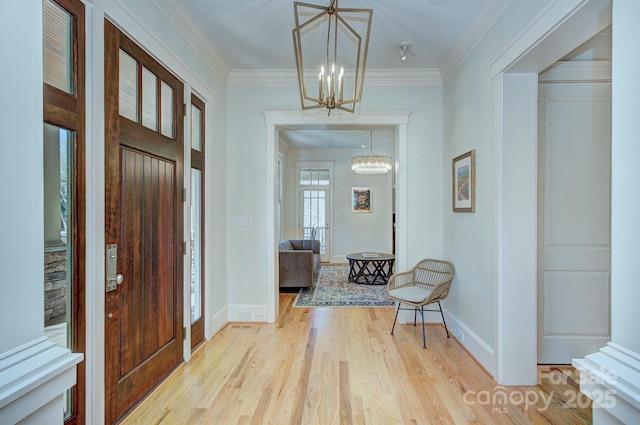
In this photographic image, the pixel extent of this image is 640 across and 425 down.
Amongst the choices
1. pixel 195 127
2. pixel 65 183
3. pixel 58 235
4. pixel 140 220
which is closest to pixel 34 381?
pixel 58 235

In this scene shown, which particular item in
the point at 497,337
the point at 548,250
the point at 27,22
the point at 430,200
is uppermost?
the point at 27,22

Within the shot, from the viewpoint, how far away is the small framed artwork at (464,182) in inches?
110

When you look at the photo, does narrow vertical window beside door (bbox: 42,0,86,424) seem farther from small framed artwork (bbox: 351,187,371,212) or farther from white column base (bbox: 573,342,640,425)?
small framed artwork (bbox: 351,187,371,212)

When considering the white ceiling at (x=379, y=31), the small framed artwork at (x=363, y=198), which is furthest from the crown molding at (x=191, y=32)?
the small framed artwork at (x=363, y=198)

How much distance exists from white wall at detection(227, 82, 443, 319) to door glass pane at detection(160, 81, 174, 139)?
113 centimetres

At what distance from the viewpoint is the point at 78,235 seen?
157 cm

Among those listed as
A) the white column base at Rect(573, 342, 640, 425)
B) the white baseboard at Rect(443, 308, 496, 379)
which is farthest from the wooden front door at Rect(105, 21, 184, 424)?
the white baseboard at Rect(443, 308, 496, 379)

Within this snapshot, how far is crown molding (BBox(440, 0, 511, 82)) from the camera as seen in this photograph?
2.33 metres

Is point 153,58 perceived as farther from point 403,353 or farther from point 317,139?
point 317,139

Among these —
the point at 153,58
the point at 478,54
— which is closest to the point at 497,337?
the point at 478,54

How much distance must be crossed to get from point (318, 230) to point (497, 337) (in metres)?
5.88

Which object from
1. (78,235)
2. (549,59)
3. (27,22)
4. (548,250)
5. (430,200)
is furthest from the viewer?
(430,200)

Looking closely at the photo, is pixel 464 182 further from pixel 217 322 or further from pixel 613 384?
pixel 217 322

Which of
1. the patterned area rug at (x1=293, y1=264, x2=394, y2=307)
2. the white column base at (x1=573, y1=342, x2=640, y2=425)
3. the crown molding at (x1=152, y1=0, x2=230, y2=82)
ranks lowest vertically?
the patterned area rug at (x1=293, y1=264, x2=394, y2=307)
